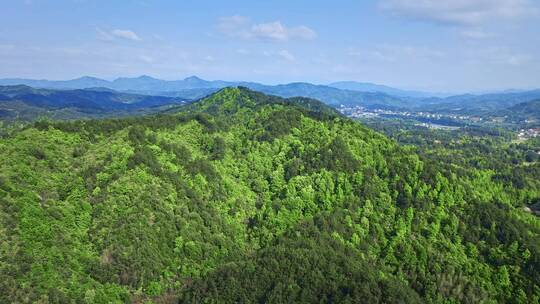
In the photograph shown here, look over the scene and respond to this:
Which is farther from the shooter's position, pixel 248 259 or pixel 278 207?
pixel 278 207

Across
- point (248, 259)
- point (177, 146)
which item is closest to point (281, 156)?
point (177, 146)

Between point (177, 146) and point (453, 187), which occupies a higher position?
point (177, 146)

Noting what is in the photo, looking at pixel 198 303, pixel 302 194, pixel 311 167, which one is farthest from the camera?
pixel 311 167

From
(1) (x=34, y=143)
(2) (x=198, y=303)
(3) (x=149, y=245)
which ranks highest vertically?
(1) (x=34, y=143)

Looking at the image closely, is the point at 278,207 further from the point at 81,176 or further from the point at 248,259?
the point at 81,176

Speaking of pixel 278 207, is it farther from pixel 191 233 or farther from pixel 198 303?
pixel 198 303

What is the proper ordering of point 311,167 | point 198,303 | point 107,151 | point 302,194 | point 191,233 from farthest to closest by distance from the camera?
point 311,167 → point 302,194 → point 107,151 → point 191,233 → point 198,303

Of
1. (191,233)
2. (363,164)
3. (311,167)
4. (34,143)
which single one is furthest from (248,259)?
(34,143)
